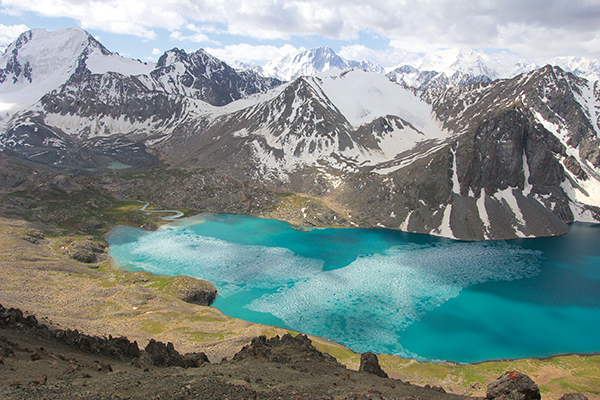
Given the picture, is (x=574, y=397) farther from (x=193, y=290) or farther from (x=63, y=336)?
(x=193, y=290)

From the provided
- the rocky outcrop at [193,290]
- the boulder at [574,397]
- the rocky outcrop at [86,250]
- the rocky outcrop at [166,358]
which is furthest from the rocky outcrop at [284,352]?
the rocky outcrop at [86,250]

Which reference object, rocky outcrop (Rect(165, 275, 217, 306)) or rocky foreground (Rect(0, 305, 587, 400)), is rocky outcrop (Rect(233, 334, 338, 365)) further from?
rocky outcrop (Rect(165, 275, 217, 306))

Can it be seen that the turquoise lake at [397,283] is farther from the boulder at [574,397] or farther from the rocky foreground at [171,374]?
the boulder at [574,397]

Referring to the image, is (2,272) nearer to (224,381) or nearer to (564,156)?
(224,381)

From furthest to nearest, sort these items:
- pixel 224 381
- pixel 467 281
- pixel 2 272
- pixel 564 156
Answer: pixel 564 156, pixel 467 281, pixel 2 272, pixel 224 381

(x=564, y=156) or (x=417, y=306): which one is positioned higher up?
(x=564, y=156)

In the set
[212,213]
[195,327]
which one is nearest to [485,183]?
[212,213]

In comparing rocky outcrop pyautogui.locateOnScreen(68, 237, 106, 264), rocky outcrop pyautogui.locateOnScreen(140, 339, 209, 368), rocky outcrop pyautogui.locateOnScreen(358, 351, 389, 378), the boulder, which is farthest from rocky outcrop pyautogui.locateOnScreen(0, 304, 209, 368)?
rocky outcrop pyautogui.locateOnScreen(68, 237, 106, 264)
